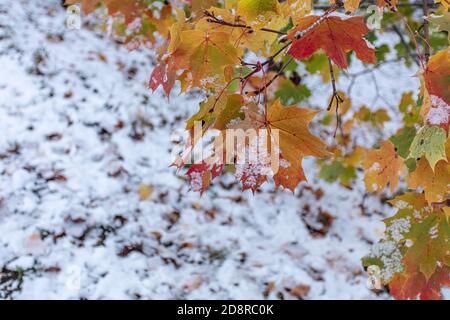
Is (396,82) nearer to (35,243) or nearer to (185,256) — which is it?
(185,256)

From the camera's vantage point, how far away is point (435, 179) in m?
1.11

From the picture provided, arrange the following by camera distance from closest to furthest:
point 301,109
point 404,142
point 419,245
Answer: point 301,109
point 419,245
point 404,142

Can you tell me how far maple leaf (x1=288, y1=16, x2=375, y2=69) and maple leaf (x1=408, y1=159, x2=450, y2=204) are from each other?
1.13ft

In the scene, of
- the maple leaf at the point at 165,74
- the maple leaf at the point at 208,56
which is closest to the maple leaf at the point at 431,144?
the maple leaf at the point at 208,56

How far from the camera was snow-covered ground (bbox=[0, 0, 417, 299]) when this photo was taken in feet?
6.19

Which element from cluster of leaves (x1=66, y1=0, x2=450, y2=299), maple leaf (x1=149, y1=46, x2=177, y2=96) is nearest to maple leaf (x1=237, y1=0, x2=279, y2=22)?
cluster of leaves (x1=66, y1=0, x2=450, y2=299)

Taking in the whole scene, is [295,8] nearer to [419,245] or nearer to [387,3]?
[387,3]

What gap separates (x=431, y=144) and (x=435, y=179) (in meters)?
0.21

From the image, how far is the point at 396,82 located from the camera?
152 inches

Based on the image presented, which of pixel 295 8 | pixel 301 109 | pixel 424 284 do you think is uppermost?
pixel 295 8

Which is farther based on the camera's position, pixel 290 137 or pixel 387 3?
pixel 387 3

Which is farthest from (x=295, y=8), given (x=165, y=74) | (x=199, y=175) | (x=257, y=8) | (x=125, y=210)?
(x=125, y=210)

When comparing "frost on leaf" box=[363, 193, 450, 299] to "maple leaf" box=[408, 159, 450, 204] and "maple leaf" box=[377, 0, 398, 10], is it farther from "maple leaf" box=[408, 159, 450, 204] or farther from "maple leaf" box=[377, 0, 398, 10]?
"maple leaf" box=[377, 0, 398, 10]
